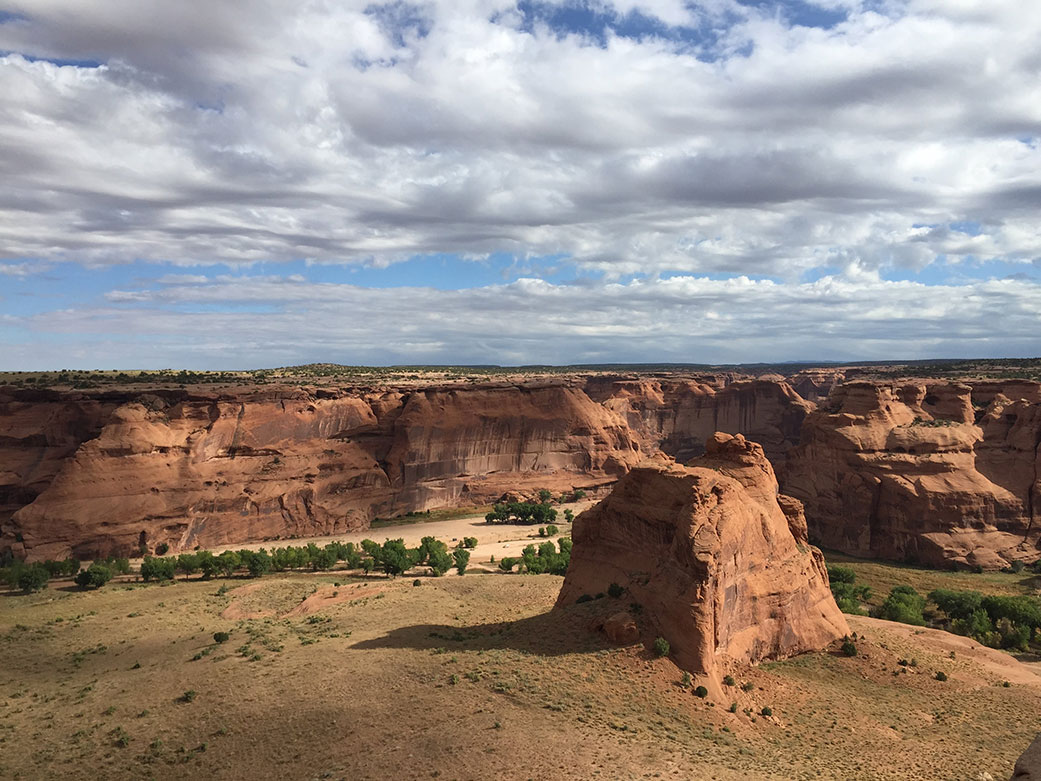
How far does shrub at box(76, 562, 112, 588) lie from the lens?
185 feet

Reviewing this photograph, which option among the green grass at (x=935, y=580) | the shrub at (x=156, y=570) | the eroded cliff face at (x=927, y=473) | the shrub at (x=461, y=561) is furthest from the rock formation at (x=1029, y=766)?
the eroded cliff face at (x=927, y=473)

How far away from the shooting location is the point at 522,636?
3581 centimetres

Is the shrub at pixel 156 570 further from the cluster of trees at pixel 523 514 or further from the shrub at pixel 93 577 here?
the cluster of trees at pixel 523 514

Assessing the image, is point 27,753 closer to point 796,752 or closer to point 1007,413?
point 796,752

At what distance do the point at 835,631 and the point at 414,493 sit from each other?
6270 cm

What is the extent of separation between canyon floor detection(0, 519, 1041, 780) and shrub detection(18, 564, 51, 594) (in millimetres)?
12025

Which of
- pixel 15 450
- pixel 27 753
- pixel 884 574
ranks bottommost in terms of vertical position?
pixel 884 574

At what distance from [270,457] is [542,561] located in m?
36.6

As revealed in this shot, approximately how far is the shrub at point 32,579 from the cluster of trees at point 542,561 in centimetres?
3768

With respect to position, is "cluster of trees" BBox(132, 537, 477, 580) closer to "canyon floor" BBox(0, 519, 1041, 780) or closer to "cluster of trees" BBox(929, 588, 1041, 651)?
"canyon floor" BBox(0, 519, 1041, 780)

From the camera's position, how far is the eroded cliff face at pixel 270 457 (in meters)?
66.5

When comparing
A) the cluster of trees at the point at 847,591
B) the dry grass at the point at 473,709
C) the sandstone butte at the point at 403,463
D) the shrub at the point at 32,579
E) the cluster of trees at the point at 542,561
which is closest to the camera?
the dry grass at the point at 473,709

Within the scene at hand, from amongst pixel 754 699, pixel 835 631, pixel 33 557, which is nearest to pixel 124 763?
pixel 754 699

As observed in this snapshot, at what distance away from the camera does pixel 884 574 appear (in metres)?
69.6
